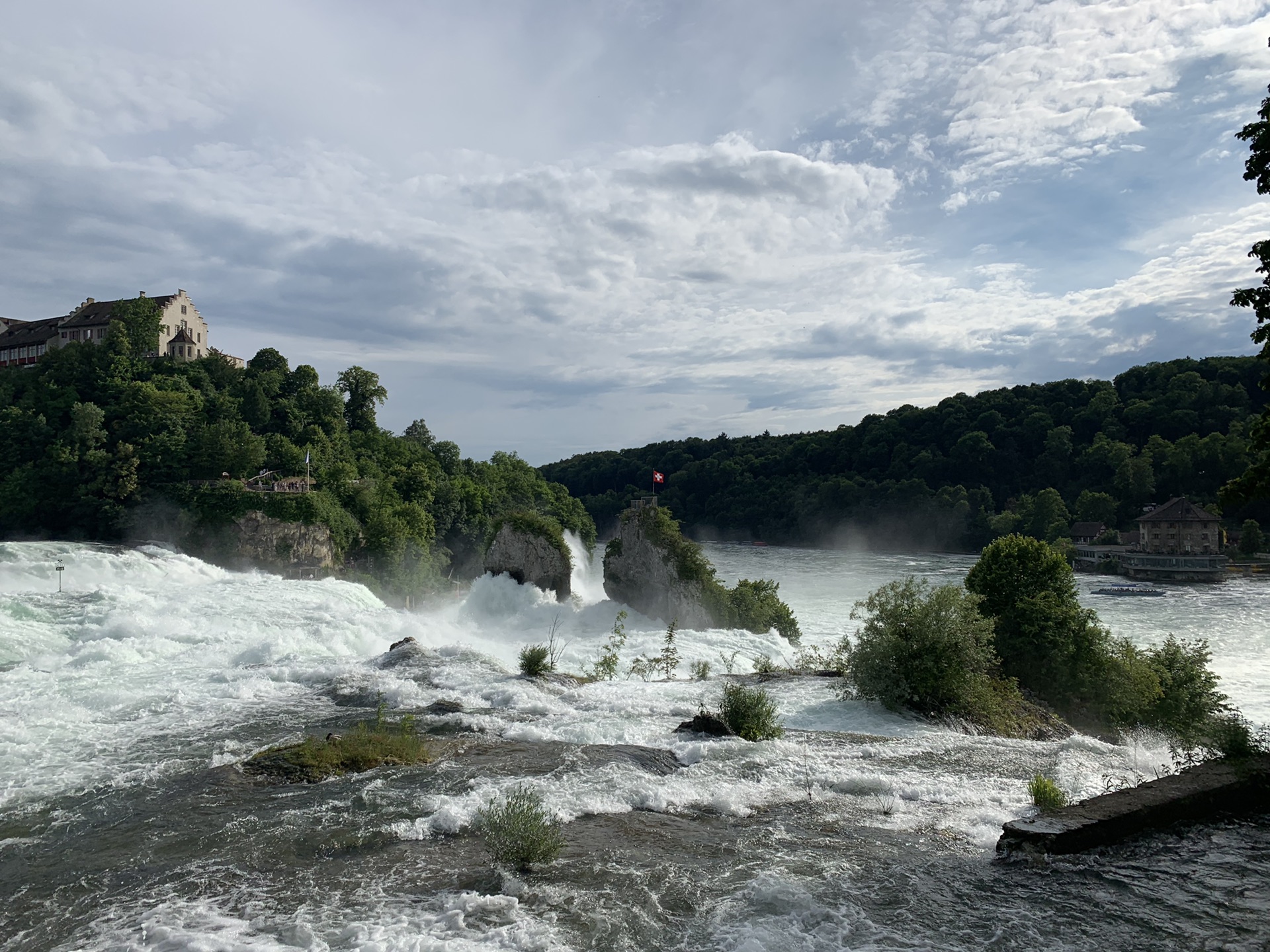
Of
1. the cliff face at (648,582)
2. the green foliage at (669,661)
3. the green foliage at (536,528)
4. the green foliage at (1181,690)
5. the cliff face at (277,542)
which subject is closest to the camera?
the green foliage at (1181,690)

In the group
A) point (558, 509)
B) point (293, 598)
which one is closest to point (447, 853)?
point (293, 598)

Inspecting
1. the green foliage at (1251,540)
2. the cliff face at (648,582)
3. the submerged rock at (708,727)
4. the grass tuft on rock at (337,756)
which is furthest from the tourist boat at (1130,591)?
the grass tuft on rock at (337,756)

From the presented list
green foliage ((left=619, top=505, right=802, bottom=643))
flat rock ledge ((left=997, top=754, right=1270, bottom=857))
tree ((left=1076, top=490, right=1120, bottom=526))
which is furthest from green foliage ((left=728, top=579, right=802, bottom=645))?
tree ((left=1076, top=490, right=1120, bottom=526))

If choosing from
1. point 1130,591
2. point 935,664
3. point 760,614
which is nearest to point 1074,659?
point 935,664

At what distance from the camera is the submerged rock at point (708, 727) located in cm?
1396

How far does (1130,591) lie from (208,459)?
235ft

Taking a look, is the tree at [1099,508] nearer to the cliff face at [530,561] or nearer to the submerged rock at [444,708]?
the cliff face at [530,561]

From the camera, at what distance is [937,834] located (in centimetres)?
948

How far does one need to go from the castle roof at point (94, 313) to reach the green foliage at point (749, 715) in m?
72.6

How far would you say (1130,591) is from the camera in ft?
195

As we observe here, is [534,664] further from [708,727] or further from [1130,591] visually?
[1130,591]

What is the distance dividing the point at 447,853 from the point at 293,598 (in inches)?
1001

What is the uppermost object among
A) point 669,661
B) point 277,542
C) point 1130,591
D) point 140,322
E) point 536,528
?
point 140,322

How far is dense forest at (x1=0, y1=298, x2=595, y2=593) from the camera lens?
48.1 m
